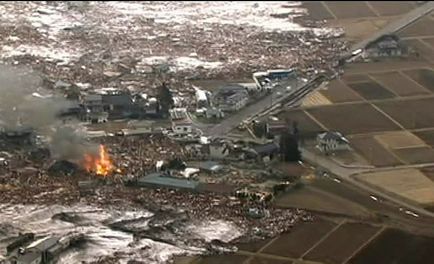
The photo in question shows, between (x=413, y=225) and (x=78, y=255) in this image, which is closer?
(x=78, y=255)

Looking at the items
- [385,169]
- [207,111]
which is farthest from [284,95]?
[385,169]

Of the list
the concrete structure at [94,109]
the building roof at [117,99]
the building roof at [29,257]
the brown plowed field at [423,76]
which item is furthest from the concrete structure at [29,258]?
the brown plowed field at [423,76]

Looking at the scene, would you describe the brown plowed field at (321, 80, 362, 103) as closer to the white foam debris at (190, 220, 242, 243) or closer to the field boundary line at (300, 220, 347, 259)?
the field boundary line at (300, 220, 347, 259)

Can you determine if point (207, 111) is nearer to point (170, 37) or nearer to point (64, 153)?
point (64, 153)

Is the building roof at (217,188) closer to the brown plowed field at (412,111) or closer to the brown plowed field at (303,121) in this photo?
the brown plowed field at (303,121)

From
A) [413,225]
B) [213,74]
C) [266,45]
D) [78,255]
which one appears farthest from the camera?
[266,45]

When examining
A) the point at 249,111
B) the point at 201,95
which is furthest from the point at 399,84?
the point at 201,95

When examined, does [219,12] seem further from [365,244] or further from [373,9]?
[365,244]
